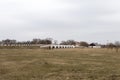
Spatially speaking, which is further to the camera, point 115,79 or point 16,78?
point 16,78

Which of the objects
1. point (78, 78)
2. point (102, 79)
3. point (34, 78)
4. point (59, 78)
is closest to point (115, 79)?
point (102, 79)

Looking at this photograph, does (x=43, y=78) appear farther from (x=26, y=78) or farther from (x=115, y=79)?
(x=115, y=79)

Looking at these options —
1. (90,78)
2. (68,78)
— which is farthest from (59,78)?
(90,78)

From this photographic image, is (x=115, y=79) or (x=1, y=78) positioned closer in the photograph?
(x=115, y=79)

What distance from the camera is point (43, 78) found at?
56.8ft

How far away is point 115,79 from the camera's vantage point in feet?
53.7

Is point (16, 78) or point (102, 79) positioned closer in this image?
point (102, 79)

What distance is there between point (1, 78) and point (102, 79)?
628 centimetres

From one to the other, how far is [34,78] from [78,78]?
8.85 ft

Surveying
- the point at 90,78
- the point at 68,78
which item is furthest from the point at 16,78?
the point at 90,78

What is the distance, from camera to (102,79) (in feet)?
54.2

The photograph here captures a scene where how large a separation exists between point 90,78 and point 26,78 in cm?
394

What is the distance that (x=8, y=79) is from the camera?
680 inches

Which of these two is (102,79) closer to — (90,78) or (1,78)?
(90,78)
